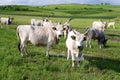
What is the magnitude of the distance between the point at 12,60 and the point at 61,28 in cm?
301

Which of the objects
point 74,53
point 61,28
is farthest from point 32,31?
point 74,53

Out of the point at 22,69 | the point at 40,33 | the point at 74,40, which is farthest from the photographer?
the point at 40,33

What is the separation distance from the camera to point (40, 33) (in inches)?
614

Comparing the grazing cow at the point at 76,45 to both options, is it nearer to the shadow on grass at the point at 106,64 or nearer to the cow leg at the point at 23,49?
the shadow on grass at the point at 106,64

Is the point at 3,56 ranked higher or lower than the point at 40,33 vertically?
lower

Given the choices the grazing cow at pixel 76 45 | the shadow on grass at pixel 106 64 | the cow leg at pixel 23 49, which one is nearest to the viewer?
the grazing cow at pixel 76 45

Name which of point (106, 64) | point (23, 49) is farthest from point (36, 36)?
point (106, 64)

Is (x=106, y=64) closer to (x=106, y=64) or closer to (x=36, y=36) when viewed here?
(x=106, y=64)

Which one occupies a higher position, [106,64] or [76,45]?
[76,45]

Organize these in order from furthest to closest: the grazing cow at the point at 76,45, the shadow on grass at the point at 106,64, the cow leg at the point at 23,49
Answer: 1. the cow leg at the point at 23,49
2. the shadow on grass at the point at 106,64
3. the grazing cow at the point at 76,45

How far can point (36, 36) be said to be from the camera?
15328mm

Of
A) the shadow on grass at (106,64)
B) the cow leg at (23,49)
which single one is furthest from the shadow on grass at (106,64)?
the cow leg at (23,49)

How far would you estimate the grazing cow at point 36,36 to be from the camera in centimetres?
1520

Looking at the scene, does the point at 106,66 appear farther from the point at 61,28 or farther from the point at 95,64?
the point at 61,28
